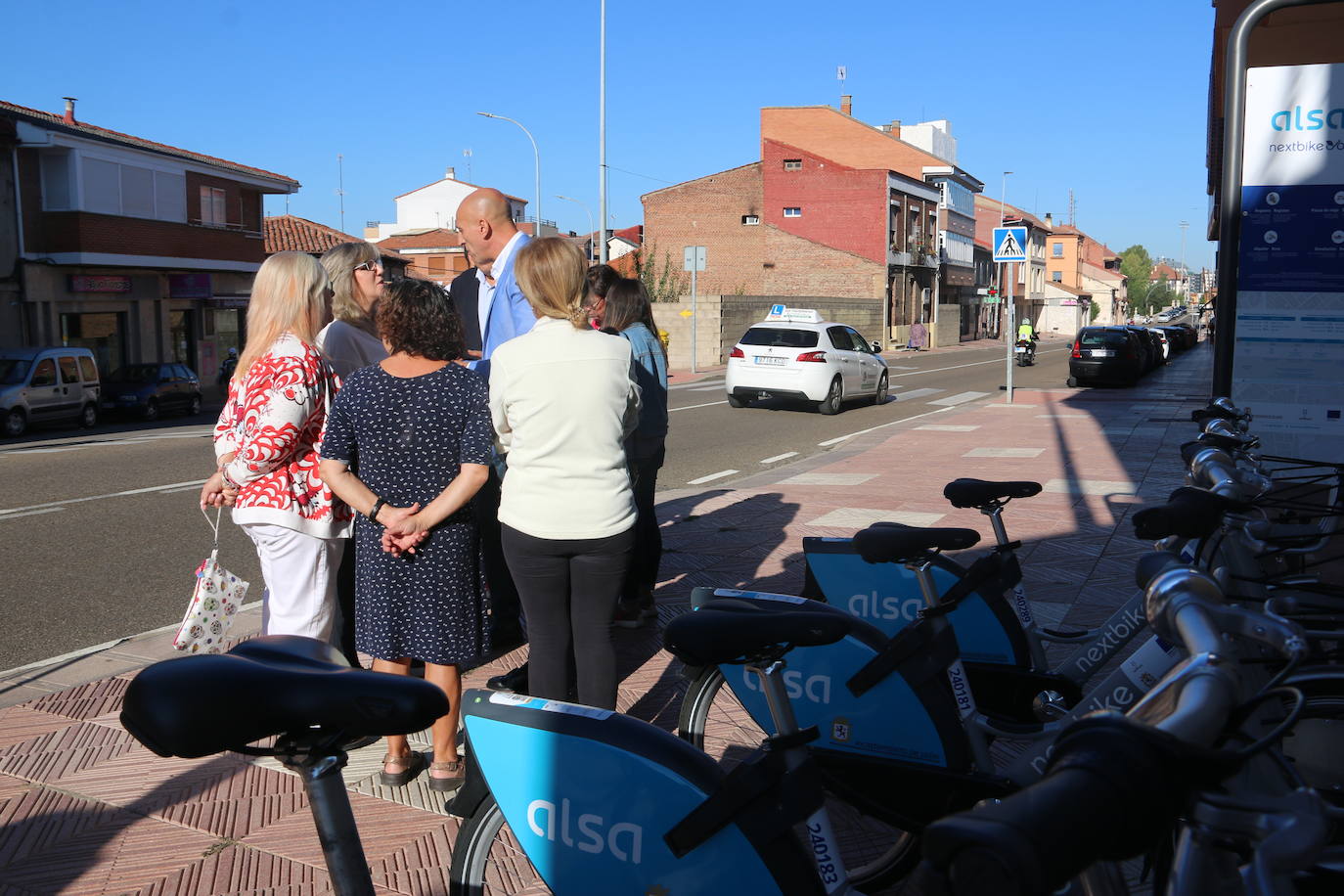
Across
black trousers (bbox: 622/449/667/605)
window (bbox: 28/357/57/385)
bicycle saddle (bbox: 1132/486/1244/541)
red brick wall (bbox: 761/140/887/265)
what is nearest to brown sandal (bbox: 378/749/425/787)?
black trousers (bbox: 622/449/667/605)

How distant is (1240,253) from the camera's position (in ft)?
20.4

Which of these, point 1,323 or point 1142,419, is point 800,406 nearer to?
point 1142,419

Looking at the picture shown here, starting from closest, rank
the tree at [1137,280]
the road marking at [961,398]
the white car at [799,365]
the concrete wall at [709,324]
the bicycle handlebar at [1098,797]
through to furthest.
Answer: the bicycle handlebar at [1098,797], the white car at [799,365], the road marking at [961,398], the concrete wall at [709,324], the tree at [1137,280]

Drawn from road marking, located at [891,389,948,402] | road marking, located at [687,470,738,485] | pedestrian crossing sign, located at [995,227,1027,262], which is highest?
pedestrian crossing sign, located at [995,227,1027,262]

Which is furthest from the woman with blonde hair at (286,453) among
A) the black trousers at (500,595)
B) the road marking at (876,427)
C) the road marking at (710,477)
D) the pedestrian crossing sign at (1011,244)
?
the pedestrian crossing sign at (1011,244)

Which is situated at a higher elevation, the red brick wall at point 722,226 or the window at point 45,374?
the red brick wall at point 722,226

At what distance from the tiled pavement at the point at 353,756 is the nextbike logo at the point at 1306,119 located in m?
2.70

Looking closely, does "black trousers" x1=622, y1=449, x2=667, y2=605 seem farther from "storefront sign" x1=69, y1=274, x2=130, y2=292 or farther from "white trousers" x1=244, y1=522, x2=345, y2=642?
"storefront sign" x1=69, y1=274, x2=130, y2=292

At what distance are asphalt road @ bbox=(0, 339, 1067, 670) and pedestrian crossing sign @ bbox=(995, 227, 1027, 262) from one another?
3.15m

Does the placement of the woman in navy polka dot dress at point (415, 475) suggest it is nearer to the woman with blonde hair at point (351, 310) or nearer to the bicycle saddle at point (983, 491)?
the woman with blonde hair at point (351, 310)

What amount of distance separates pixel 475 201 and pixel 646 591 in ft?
7.75

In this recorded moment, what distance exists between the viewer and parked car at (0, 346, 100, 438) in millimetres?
21719

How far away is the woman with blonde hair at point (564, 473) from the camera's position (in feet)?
11.5

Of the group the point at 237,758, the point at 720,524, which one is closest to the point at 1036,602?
the point at 720,524
